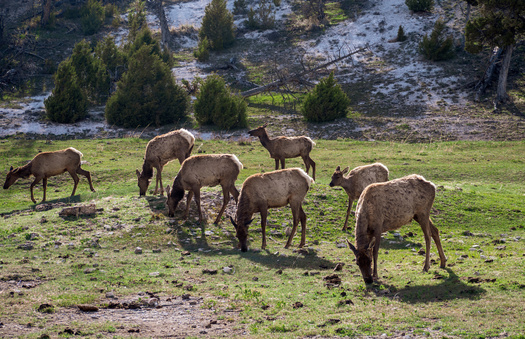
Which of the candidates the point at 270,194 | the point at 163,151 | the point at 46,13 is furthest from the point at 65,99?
the point at 270,194

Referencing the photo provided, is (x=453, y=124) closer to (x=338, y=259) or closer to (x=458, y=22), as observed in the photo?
(x=458, y=22)

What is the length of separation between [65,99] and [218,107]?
10930 mm

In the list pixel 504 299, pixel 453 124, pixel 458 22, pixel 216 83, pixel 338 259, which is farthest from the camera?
pixel 458 22

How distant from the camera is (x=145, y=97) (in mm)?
37375

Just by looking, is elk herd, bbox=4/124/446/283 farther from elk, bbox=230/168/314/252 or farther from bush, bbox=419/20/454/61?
bush, bbox=419/20/454/61

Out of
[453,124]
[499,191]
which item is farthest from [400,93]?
[499,191]

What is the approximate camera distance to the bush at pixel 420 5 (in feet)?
167

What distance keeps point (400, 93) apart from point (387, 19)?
15549mm

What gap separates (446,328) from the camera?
7.95 m

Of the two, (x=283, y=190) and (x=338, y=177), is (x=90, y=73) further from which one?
(x=283, y=190)

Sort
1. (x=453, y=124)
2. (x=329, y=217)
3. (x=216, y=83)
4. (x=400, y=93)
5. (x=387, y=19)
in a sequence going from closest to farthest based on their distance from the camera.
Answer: (x=329, y=217) < (x=453, y=124) < (x=216, y=83) < (x=400, y=93) < (x=387, y=19)

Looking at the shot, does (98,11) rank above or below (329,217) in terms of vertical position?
above

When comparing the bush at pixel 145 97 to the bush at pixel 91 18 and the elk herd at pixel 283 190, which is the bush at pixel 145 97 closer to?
the elk herd at pixel 283 190

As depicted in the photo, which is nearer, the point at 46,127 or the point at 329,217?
the point at 329,217
